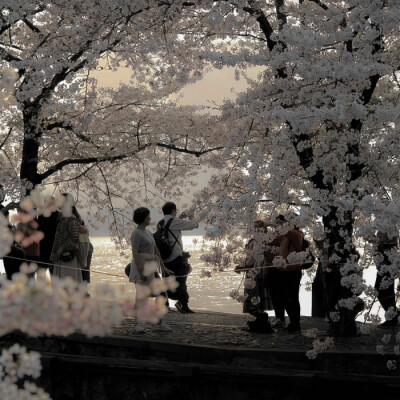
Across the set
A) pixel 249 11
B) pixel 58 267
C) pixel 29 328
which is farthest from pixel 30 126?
pixel 29 328

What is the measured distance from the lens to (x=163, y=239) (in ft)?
43.3

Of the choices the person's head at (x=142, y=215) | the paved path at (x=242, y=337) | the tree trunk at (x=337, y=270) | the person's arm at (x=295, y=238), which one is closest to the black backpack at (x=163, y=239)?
the paved path at (x=242, y=337)

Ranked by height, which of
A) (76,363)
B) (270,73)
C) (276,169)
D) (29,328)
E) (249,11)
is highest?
(249,11)

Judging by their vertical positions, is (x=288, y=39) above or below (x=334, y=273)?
above

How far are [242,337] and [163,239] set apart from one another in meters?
2.65

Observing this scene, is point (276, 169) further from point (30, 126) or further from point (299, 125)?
point (30, 126)

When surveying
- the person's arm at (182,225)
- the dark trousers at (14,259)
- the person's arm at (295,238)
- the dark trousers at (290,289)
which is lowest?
the dark trousers at (290,289)

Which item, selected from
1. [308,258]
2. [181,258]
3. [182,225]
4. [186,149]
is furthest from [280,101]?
[186,149]

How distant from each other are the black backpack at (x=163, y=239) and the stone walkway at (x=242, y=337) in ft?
3.70

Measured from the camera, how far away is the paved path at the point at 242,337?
10438mm

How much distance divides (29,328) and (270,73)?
24.9 ft

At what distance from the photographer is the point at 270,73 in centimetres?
1055

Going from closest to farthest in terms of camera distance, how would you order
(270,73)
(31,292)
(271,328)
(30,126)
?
(31,292), (270,73), (271,328), (30,126)

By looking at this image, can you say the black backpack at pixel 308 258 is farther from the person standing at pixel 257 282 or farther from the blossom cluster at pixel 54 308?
the blossom cluster at pixel 54 308
